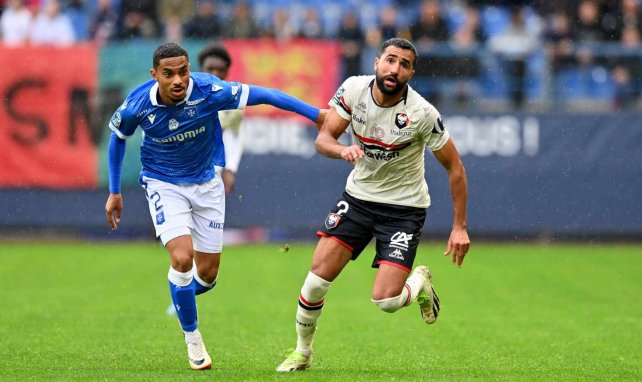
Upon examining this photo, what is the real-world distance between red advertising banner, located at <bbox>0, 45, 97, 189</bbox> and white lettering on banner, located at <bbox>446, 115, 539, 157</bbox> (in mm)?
6283

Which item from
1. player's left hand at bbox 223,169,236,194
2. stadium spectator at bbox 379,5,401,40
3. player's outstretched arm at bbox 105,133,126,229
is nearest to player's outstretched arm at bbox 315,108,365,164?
player's outstretched arm at bbox 105,133,126,229

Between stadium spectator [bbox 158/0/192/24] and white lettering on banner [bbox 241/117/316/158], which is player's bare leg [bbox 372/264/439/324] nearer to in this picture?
white lettering on banner [bbox 241/117/316/158]

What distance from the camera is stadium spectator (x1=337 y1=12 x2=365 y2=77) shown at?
2020 cm

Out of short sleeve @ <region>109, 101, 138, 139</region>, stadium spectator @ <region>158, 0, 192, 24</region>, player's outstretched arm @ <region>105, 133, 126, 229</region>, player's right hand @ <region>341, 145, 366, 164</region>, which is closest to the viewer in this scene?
player's right hand @ <region>341, 145, 366, 164</region>

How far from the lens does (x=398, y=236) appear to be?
30.2 feet

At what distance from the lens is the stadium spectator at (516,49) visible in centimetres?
2059

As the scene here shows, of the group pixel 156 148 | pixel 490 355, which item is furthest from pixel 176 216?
pixel 490 355

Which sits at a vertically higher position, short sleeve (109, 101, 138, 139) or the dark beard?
the dark beard

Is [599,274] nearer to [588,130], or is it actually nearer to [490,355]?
[588,130]

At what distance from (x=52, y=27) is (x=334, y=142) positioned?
13699 millimetres

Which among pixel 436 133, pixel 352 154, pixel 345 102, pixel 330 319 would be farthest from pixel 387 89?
pixel 330 319

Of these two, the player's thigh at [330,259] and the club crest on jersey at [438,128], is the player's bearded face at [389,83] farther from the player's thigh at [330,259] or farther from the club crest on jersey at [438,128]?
the player's thigh at [330,259]

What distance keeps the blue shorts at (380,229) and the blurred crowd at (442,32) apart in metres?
11.1

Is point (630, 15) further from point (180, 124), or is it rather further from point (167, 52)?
point (167, 52)
